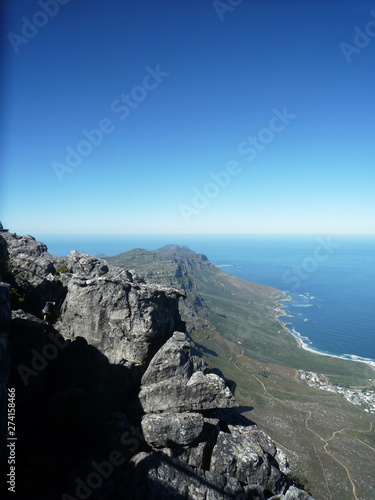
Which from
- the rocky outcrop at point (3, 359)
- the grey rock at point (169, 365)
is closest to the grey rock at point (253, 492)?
the grey rock at point (169, 365)

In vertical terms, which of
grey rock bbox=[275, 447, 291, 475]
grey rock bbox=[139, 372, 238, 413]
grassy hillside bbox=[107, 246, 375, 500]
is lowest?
grassy hillside bbox=[107, 246, 375, 500]

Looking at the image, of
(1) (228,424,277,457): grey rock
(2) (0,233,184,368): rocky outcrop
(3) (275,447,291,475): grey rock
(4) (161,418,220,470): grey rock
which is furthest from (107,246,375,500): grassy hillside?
(2) (0,233,184,368): rocky outcrop

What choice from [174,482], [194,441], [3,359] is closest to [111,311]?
[3,359]

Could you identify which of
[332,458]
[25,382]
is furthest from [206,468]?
[332,458]

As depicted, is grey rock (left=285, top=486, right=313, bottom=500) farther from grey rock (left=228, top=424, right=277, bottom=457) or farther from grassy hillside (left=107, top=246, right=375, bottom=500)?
grassy hillside (left=107, top=246, right=375, bottom=500)

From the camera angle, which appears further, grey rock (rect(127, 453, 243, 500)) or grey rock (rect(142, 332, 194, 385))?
grey rock (rect(142, 332, 194, 385))
